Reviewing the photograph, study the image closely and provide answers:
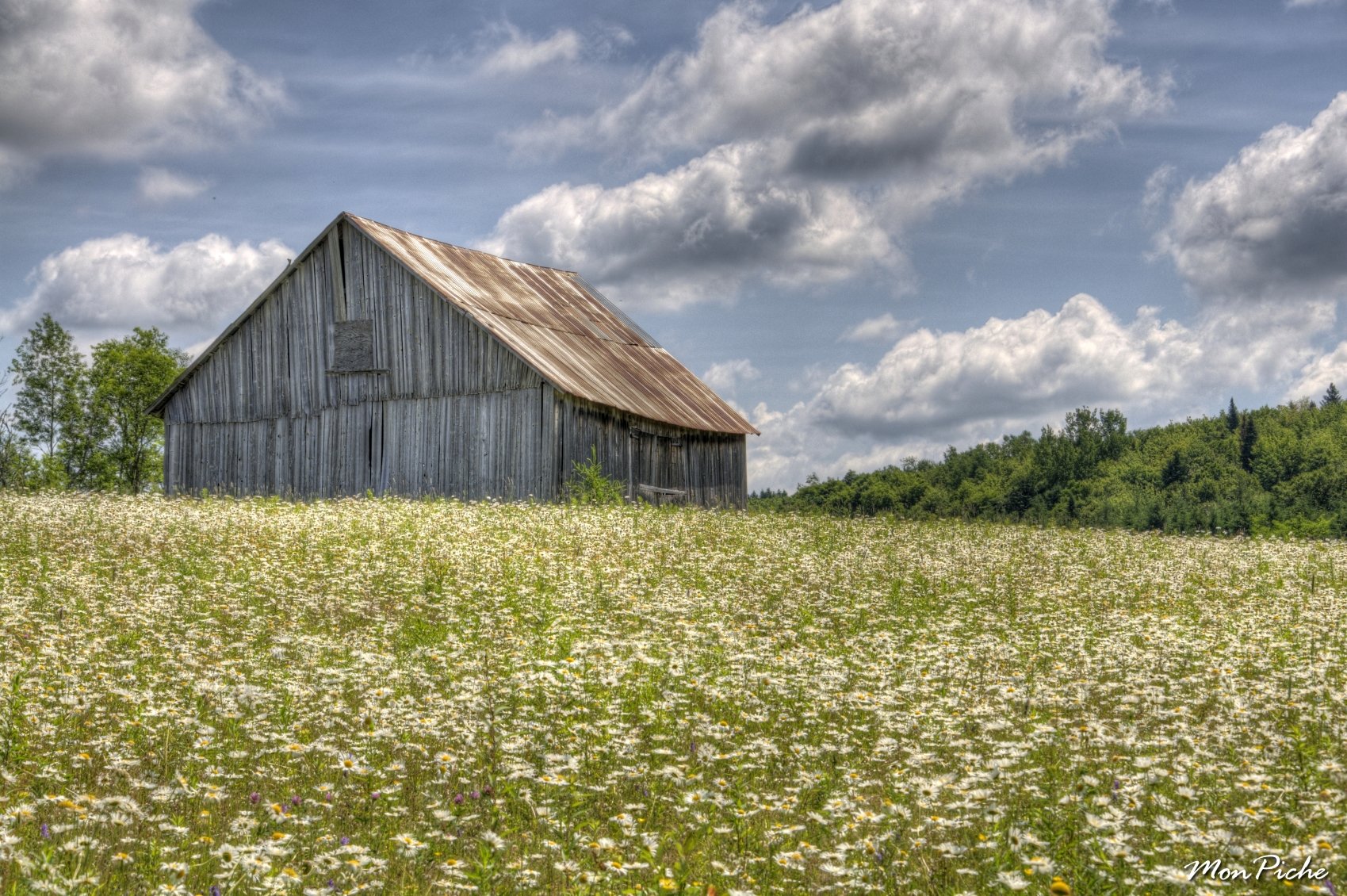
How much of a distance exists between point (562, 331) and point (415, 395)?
492 cm

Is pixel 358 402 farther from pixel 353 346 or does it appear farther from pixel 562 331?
pixel 562 331

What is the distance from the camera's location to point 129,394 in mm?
57656

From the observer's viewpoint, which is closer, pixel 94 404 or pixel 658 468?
pixel 658 468

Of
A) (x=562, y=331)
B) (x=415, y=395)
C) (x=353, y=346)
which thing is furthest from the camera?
(x=562, y=331)

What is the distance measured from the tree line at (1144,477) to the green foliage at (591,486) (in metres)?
11.2

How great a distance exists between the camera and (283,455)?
28641 mm

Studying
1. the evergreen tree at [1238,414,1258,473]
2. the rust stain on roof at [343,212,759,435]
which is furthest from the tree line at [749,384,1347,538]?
the rust stain on roof at [343,212,759,435]

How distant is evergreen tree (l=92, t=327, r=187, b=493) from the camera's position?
2263 inches

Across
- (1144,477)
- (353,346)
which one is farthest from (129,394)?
(1144,477)

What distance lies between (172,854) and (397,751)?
5.73 feet

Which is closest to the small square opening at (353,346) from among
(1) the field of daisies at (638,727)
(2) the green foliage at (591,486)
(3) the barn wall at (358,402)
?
A: (3) the barn wall at (358,402)

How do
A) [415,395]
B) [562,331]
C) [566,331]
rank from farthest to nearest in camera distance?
[566,331], [562,331], [415,395]

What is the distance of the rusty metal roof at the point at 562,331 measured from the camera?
25.8 metres

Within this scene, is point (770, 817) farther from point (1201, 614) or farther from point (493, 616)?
point (1201, 614)
